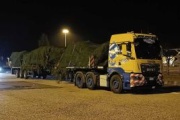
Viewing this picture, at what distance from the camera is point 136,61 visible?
1956cm

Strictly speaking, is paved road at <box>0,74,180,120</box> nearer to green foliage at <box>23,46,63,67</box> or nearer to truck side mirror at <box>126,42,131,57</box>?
truck side mirror at <box>126,42,131,57</box>

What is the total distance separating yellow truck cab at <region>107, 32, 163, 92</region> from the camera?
771 inches

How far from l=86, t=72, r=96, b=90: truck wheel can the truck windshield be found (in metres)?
3.93

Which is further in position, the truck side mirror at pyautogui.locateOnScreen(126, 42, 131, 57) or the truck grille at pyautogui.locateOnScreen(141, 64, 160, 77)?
the truck side mirror at pyautogui.locateOnScreen(126, 42, 131, 57)

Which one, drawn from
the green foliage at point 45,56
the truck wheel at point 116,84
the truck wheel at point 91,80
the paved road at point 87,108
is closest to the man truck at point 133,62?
the truck wheel at point 116,84

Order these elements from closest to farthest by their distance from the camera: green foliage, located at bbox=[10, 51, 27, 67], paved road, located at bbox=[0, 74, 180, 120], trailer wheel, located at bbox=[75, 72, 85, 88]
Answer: paved road, located at bbox=[0, 74, 180, 120] → trailer wheel, located at bbox=[75, 72, 85, 88] → green foliage, located at bbox=[10, 51, 27, 67]

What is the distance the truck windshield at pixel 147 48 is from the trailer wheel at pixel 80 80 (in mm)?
5221

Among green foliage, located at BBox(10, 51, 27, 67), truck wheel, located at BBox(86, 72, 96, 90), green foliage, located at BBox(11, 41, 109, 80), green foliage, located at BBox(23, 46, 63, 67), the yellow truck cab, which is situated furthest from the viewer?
green foliage, located at BBox(10, 51, 27, 67)

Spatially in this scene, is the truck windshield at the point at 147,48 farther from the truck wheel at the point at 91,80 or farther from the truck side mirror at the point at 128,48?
the truck wheel at the point at 91,80

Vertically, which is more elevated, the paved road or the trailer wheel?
the trailer wheel

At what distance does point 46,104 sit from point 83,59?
30.5 feet

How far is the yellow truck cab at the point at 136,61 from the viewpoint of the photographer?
19.6m

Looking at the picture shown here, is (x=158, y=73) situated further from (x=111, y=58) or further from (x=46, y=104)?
(x=46, y=104)

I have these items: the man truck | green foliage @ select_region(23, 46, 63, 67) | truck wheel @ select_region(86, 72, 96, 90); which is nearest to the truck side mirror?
the man truck
